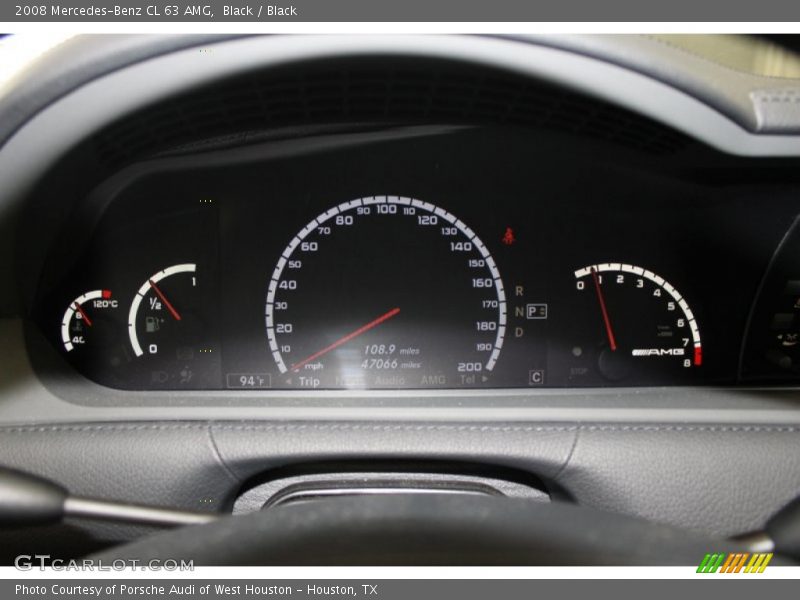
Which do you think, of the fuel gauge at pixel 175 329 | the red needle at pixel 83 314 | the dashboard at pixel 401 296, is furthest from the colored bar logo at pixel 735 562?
the red needle at pixel 83 314

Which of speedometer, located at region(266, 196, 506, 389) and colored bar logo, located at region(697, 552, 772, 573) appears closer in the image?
colored bar logo, located at region(697, 552, 772, 573)

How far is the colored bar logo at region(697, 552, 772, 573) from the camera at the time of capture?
2.91 ft

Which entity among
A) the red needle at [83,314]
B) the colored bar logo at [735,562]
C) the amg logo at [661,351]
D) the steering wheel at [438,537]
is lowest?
the colored bar logo at [735,562]

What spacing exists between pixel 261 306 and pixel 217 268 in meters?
0.14

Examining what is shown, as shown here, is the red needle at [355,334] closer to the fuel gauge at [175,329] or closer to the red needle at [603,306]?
the fuel gauge at [175,329]

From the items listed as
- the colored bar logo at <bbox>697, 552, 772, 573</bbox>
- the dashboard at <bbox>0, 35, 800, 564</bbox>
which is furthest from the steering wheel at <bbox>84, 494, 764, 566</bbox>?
the dashboard at <bbox>0, 35, 800, 564</bbox>

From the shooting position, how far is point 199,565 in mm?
878

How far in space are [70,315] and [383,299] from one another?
751 mm

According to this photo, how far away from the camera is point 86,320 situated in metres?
1.71

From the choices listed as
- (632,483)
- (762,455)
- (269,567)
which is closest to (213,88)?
(269,567)

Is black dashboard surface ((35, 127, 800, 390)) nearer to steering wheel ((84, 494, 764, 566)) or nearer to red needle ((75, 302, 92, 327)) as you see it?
red needle ((75, 302, 92, 327))

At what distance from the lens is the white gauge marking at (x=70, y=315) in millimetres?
1708

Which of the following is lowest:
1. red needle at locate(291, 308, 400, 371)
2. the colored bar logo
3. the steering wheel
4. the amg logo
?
the colored bar logo

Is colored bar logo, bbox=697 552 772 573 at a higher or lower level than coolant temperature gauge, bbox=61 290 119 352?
lower
